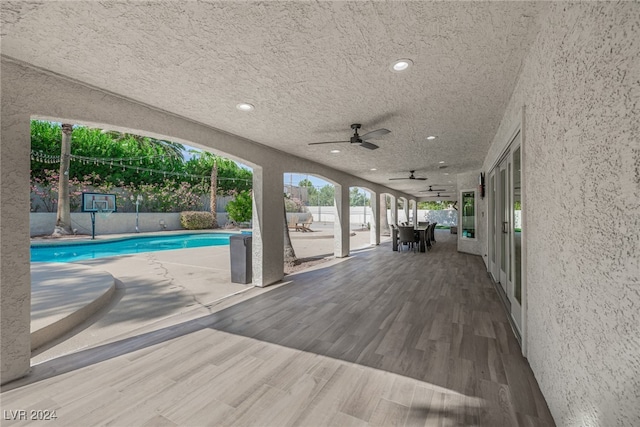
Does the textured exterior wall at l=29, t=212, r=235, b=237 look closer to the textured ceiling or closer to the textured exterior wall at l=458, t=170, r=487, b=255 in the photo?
the textured ceiling

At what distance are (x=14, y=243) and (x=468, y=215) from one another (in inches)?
367

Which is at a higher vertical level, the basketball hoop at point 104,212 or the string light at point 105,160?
the string light at point 105,160

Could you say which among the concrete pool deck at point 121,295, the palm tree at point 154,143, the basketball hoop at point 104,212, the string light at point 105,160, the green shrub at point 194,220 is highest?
the palm tree at point 154,143

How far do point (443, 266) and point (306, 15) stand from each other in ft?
20.0

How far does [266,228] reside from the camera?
4758 mm

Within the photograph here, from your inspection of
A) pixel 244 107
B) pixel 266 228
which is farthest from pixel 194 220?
pixel 244 107

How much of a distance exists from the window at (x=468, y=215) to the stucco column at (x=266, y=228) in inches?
237

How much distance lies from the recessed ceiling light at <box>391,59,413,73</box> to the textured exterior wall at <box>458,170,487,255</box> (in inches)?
237

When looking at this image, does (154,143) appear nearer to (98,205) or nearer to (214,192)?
(214,192)

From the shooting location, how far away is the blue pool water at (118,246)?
8375 millimetres

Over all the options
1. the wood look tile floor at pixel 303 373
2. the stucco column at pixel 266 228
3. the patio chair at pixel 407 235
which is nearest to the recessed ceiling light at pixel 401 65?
the wood look tile floor at pixel 303 373

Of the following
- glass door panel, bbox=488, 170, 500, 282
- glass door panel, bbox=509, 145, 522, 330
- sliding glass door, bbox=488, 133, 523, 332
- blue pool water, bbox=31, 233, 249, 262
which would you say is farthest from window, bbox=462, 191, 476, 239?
blue pool water, bbox=31, 233, 249, 262

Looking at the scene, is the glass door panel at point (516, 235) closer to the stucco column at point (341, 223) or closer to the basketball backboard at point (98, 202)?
the stucco column at point (341, 223)

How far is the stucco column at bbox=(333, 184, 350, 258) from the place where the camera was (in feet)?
24.9
